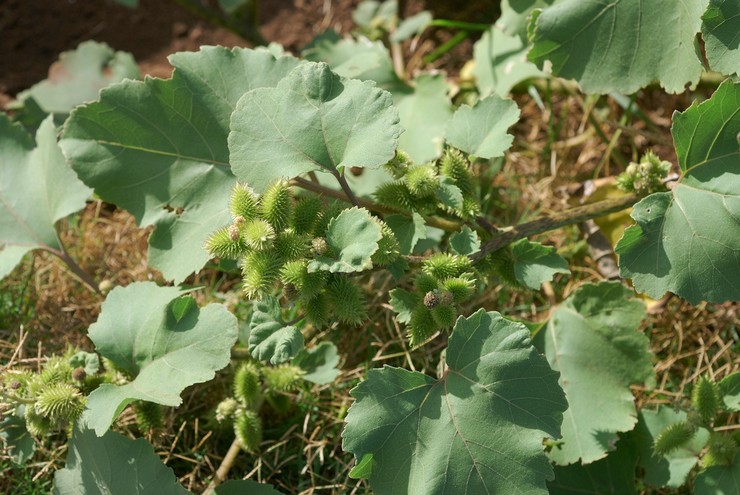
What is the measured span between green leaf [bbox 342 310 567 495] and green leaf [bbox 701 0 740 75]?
0.82 m

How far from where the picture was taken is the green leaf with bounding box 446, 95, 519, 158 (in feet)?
6.19

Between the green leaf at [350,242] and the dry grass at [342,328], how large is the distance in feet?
1.78

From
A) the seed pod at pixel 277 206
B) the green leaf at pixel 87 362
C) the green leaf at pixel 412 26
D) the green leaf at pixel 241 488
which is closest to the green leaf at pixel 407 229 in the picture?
the seed pod at pixel 277 206

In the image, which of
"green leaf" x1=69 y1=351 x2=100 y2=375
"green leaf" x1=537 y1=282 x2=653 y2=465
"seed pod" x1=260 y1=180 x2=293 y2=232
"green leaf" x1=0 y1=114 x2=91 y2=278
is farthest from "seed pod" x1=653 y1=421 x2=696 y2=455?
"green leaf" x1=0 y1=114 x2=91 y2=278

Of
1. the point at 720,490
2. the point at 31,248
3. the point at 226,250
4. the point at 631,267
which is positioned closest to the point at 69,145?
the point at 31,248

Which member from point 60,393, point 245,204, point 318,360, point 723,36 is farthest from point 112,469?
point 723,36

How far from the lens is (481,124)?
192 centimetres

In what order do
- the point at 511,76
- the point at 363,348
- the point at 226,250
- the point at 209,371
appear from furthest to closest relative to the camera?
the point at 511,76 → the point at 363,348 → the point at 209,371 → the point at 226,250

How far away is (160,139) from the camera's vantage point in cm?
199

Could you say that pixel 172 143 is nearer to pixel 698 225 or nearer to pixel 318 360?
pixel 318 360

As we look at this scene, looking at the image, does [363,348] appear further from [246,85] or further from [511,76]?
[511,76]

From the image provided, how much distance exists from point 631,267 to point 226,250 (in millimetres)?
963

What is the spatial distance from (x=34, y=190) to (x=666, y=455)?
1.99m

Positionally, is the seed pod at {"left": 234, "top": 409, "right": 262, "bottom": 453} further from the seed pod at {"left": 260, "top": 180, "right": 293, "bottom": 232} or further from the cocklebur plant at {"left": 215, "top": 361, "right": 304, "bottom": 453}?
the seed pod at {"left": 260, "top": 180, "right": 293, "bottom": 232}
